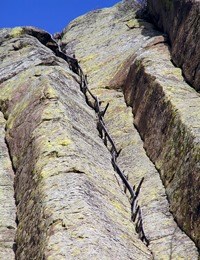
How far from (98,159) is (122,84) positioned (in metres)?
9.58

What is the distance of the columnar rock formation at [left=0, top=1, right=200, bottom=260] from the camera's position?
15.0m

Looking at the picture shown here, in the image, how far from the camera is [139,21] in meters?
37.9

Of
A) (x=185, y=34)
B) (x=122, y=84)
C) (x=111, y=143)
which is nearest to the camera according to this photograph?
(x=111, y=143)

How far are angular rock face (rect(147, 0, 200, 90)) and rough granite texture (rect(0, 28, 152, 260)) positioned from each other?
5292 millimetres

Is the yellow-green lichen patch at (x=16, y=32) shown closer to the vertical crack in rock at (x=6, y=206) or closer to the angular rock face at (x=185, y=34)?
the angular rock face at (x=185, y=34)

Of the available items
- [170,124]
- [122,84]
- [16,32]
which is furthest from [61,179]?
[16,32]

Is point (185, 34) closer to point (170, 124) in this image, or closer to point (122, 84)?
point (122, 84)

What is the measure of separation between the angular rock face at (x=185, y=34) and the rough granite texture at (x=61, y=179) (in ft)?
17.4

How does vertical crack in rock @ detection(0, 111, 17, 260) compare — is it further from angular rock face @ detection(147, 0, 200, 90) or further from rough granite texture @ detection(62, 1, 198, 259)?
angular rock face @ detection(147, 0, 200, 90)

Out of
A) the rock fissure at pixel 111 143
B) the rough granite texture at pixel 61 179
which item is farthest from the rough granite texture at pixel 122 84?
the rough granite texture at pixel 61 179

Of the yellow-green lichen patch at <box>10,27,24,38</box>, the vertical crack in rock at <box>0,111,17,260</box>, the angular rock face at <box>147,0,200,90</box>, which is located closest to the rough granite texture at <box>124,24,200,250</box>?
the angular rock face at <box>147,0,200,90</box>

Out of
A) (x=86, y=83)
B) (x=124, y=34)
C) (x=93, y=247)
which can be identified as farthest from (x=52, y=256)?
(x=124, y=34)

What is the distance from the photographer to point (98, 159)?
1988 centimetres

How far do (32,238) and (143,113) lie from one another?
10.5 m
